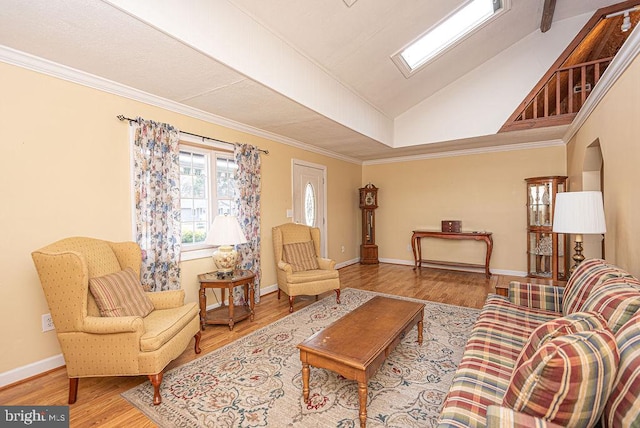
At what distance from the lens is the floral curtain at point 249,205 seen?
3836 millimetres

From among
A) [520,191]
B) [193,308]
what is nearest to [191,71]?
[193,308]

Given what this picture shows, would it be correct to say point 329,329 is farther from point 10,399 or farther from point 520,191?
point 520,191

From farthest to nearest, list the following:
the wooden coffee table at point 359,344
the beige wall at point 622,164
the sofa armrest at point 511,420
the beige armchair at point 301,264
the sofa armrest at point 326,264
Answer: the sofa armrest at point 326,264, the beige armchair at point 301,264, the beige wall at point 622,164, the wooden coffee table at point 359,344, the sofa armrest at point 511,420

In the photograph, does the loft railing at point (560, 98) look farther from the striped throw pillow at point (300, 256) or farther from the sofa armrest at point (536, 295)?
the striped throw pillow at point (300, 256)

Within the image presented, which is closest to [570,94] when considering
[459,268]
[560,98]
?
[560,98]

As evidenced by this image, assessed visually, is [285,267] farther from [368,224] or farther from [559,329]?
[368,224]

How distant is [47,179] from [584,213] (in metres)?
4.36

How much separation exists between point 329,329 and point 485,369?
1021 millimetres

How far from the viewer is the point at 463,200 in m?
5.74

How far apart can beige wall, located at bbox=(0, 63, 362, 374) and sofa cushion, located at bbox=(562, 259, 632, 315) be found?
371 cm

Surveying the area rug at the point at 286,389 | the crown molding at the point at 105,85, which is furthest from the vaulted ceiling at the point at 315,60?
the area rug at the point at 286,389

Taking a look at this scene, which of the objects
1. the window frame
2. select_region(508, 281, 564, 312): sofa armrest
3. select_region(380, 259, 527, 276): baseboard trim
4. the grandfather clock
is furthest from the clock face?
select_region(508, 281, 564, 312): sofa armrest

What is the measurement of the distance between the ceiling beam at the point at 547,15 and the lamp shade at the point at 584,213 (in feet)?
8.54

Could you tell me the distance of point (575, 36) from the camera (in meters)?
3.88
